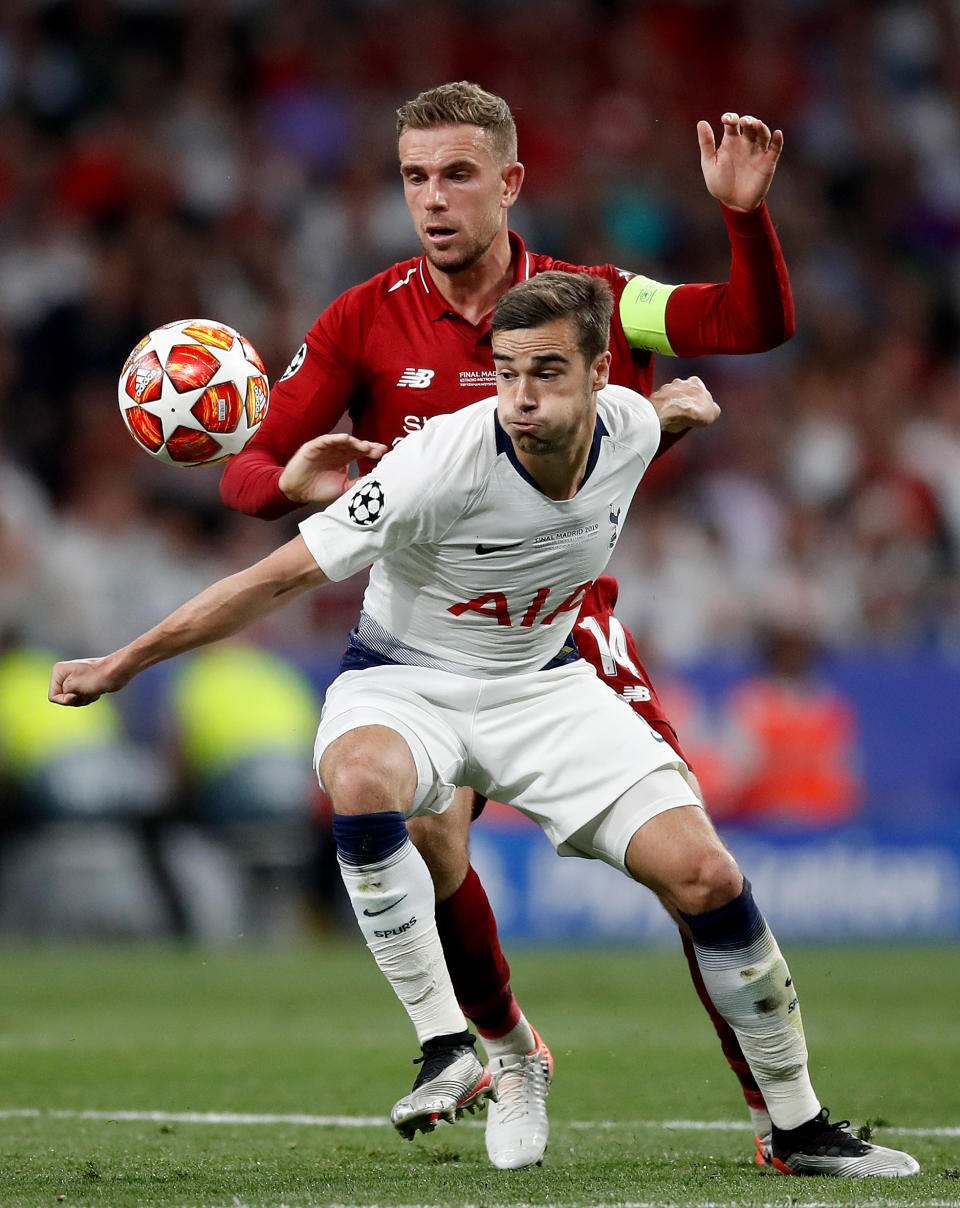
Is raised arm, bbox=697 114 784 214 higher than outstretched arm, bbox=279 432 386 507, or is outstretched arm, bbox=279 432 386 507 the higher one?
raised arm, bbox=697 114 784 214

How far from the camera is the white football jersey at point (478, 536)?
4945 millimetres

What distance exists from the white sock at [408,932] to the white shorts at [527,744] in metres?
0.22

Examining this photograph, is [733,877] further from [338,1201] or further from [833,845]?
[833,845]

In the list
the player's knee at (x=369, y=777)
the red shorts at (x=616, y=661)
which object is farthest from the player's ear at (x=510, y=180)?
the player's knee at (x=369, y=777)

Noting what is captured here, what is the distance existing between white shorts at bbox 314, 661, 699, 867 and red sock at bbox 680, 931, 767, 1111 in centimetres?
61

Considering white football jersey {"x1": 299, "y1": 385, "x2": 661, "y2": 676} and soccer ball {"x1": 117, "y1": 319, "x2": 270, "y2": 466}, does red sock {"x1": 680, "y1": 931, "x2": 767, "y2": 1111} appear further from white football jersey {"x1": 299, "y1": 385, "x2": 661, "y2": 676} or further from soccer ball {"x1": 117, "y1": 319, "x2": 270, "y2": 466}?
soccer ball {"x1": 117, "y1": 319, "x2": 270, "y2": 466}

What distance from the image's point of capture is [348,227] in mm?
14594

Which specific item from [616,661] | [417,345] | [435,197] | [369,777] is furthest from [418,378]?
[369,777]

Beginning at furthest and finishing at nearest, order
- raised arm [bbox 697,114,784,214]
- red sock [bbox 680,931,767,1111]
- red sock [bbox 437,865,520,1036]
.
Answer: red sock [bbox 437,865,520,1036] < red sock [bbox 680,931,767,1111] < raised arm [bbox 697,114,784,214]

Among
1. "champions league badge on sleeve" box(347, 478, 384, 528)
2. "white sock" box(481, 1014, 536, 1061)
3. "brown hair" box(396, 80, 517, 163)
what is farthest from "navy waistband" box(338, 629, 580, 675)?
"brown hair" box(396, 80, 517, 163)

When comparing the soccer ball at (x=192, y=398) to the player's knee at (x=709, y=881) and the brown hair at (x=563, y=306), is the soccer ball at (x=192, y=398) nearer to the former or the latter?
the brown hair at (x=563, y=306)

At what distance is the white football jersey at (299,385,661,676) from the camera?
16.2ft

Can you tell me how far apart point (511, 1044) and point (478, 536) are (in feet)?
5.60

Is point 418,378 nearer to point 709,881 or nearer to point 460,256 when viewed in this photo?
point 460,256
